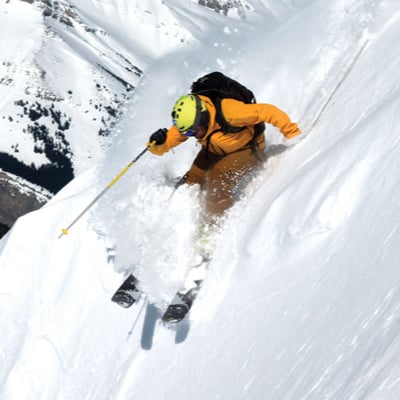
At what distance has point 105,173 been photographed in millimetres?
11523

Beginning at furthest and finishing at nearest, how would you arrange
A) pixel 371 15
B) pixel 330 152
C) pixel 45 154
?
1. pixel 45 154
2. pixel 371 15
3. pixel 330 152

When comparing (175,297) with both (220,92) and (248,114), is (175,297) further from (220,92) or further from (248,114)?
(220,92)

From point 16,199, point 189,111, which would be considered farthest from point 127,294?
point 16,199

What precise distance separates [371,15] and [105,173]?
4537 millimetres

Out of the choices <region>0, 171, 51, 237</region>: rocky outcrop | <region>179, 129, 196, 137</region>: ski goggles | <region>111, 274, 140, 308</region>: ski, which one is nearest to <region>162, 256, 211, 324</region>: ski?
<region>111, 274, 140, 308</region>: ski

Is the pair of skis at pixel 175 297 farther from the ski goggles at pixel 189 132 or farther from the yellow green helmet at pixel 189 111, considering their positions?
the yellow green helmet at pixel 189 111

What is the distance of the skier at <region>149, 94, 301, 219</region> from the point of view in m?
7.46

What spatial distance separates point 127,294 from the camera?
7.71 meters

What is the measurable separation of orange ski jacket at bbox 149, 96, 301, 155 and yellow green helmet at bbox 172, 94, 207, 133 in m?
0.18

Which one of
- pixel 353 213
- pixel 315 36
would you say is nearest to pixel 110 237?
pixel 315 36

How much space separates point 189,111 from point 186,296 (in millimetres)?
1886

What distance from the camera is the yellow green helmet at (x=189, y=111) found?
7.38 m

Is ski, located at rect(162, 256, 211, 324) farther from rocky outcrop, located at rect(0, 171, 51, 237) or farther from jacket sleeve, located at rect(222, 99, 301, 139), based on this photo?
rocky outcrop, located at rect(0, 171, 51, 237)

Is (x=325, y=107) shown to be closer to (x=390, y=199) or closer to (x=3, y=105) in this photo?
(x=390, y=199)
